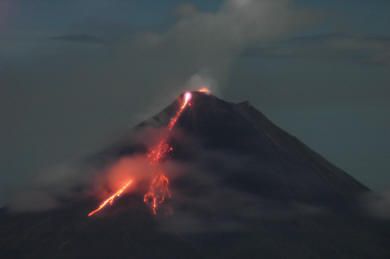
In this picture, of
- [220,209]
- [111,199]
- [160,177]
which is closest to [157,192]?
[160,177]

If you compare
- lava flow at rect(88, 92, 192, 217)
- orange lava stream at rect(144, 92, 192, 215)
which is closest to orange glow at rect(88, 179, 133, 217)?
lava flow at rect(88, 92, 192, 217)

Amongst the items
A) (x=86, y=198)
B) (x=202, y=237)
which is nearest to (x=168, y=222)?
(x=202, y=237)

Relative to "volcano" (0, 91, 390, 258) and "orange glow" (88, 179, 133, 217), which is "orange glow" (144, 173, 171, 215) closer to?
"volcano" (0, 91, 390, 258)

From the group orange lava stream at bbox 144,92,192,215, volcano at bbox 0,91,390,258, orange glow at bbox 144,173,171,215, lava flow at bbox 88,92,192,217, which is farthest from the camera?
lava flow at bbox 88,92,192,217

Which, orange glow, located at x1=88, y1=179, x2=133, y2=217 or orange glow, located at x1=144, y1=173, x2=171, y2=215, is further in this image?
orange glow, located at x1=88, y1=179, x2=133, y2=217

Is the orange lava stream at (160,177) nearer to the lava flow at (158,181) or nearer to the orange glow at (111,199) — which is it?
the lava flow at (158,181)

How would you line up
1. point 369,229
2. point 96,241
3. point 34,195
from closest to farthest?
point 96,241
point 369,229
point 34,195

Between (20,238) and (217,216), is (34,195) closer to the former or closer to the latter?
(20,238)

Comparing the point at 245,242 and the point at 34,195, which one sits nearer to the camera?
the point at 245,242
